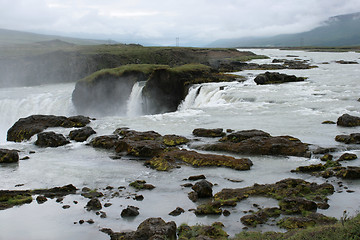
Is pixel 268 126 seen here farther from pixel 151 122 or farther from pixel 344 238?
pixel 344 238

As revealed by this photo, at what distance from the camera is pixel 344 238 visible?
8023mm

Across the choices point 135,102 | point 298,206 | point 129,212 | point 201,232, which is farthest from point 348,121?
point 135,102

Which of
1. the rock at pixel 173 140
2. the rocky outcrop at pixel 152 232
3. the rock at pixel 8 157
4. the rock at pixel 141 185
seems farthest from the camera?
the rock at pixel 173 140

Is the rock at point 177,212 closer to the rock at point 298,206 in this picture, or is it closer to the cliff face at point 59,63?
the rock at point 298,206

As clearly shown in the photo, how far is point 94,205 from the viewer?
517 inches

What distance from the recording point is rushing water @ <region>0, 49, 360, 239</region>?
1209cm

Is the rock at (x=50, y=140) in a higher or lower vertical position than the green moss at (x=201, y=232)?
lower

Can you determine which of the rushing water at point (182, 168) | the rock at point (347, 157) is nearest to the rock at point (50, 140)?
the rushing water at point (182, 168)

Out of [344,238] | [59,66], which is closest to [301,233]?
[344,238]

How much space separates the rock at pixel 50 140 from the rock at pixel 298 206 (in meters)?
16.0

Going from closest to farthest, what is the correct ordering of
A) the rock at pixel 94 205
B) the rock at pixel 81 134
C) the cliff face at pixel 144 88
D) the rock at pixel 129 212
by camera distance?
the rock at pixel 129 212, the rock at pixel 94 205, the rock at pixel 81 134, the cliff face at pixel 144 88

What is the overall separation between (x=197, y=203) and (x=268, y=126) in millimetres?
13537

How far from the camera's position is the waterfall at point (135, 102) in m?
47.1

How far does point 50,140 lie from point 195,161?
35.5 feet
